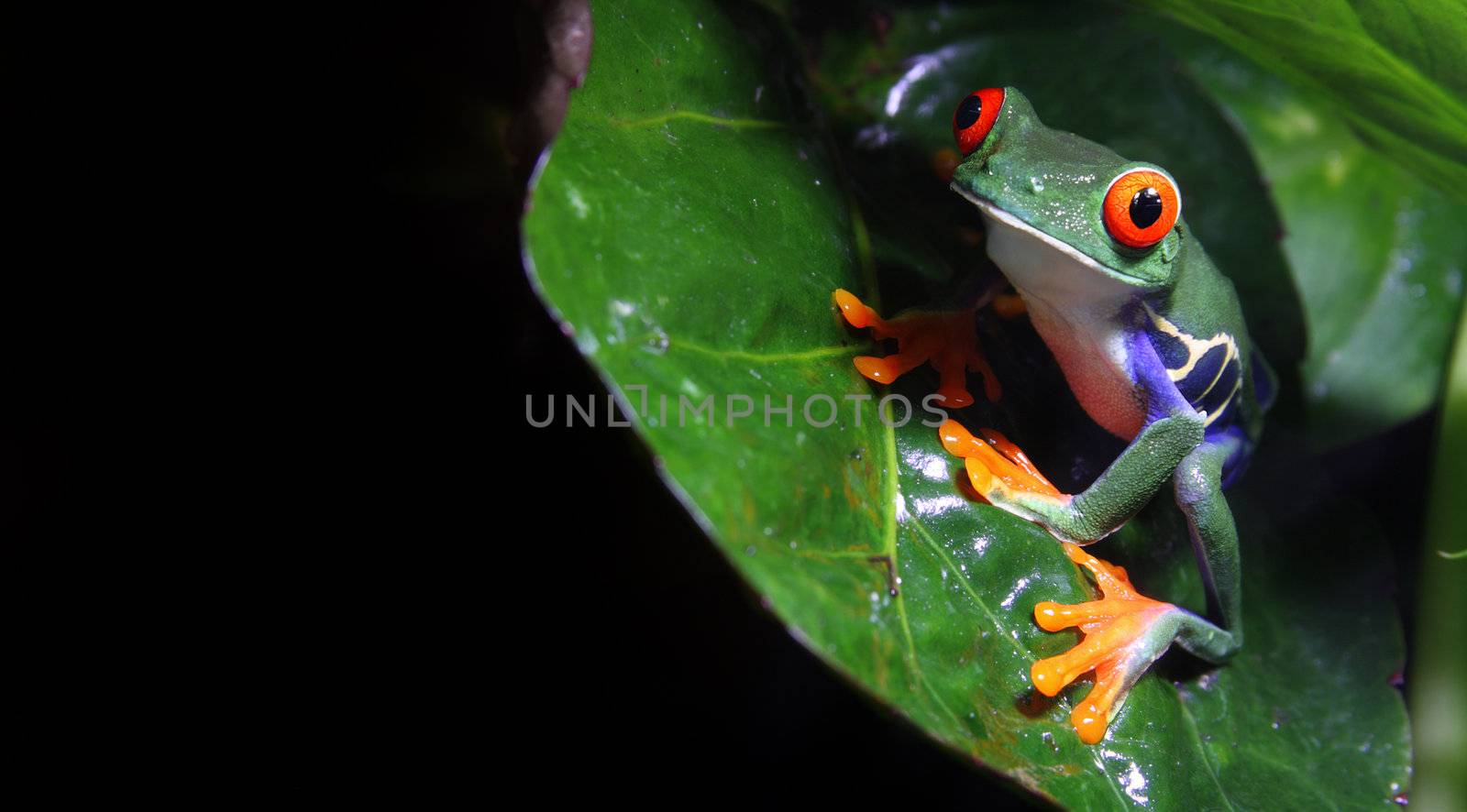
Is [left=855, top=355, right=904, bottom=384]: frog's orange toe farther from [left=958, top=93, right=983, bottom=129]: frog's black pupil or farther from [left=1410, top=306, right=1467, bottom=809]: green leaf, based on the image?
[left=1410, top=306, right=1467, bottom=809]: green leaf

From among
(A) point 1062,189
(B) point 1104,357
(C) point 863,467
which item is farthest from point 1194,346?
(C) point 863,467

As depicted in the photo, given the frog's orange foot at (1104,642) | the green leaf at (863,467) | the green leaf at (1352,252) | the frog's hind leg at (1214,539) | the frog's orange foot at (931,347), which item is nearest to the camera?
the green leaf at (863,467)

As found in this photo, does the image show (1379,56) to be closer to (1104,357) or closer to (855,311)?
(1104,357)

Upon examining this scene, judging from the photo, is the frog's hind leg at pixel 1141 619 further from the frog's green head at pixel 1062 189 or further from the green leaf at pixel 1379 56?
the green leaf at pixel 1379 56

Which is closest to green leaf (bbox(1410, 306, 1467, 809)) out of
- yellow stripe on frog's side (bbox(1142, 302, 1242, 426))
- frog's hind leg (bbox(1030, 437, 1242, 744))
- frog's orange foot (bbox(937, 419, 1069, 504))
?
frog's hind leg (bbox(1030, 437, 1242, 744))

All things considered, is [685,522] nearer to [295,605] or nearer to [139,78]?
[295,605]

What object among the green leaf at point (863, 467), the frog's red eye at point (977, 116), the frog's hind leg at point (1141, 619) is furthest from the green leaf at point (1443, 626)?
the frog's red eye at point (977, 116)

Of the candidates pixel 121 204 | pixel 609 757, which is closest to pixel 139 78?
pixel 121 204
